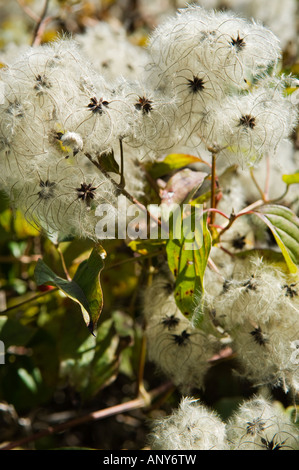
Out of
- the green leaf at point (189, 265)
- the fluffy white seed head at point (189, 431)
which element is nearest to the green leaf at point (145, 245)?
the green leaf at point (189, 265)

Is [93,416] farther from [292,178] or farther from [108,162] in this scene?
[292,178]

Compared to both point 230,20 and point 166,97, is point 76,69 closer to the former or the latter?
point 166,97

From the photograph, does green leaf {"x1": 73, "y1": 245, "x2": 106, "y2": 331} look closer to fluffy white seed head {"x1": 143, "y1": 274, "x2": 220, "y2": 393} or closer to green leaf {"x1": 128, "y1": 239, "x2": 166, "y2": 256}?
green leaf {"x1": 128, "y1": 239, "x2": 166, "y2": 256}

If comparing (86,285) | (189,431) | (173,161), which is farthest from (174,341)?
(173,161)

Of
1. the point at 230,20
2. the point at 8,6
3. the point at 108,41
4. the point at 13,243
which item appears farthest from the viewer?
the point at 8,6

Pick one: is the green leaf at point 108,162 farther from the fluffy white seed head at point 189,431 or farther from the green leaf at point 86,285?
the fluffy white seed head at point 189,431
